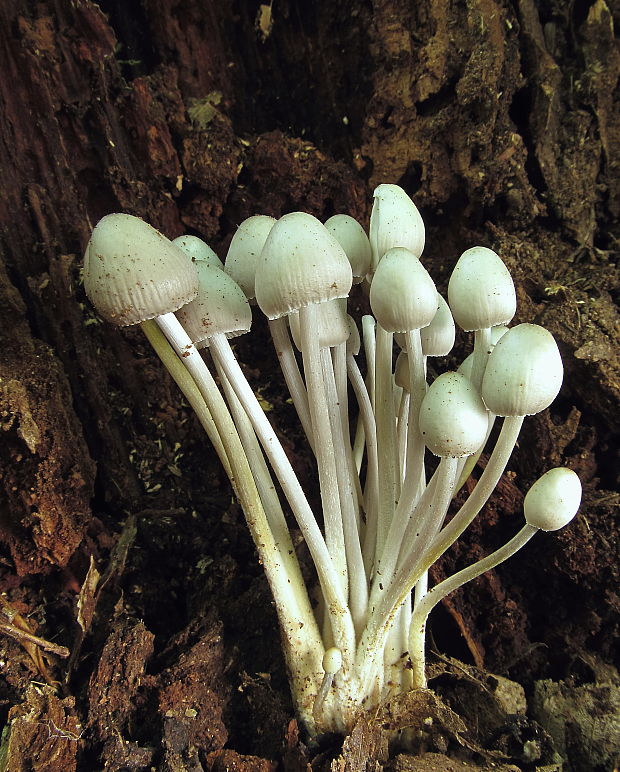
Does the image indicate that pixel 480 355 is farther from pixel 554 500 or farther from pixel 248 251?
pixel 248 251

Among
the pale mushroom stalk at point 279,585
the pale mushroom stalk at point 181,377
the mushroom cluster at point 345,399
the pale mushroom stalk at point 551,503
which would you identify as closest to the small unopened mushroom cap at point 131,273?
the mushroom cluster at point 345,399

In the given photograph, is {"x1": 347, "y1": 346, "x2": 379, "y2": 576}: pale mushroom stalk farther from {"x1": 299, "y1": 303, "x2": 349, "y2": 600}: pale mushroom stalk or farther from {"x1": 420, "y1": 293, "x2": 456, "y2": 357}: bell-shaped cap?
{"x1": 420, "y1": 293, "x2": 456, "y2": 357}: bell-shaped cap

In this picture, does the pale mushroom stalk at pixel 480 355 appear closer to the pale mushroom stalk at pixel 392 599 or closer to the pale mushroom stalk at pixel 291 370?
the pale mushroom stalk at pixel 392 599

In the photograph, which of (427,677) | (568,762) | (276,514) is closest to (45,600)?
(276,514)

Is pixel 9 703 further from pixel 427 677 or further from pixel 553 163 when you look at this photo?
pixel 553 163

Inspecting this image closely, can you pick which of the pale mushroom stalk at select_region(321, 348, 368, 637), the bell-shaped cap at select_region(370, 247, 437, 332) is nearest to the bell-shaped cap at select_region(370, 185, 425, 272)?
the bell-shaped cap at select_region(370, 247, 437, 332)

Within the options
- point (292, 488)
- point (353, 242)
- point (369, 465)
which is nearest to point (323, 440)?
point (292, 488)
